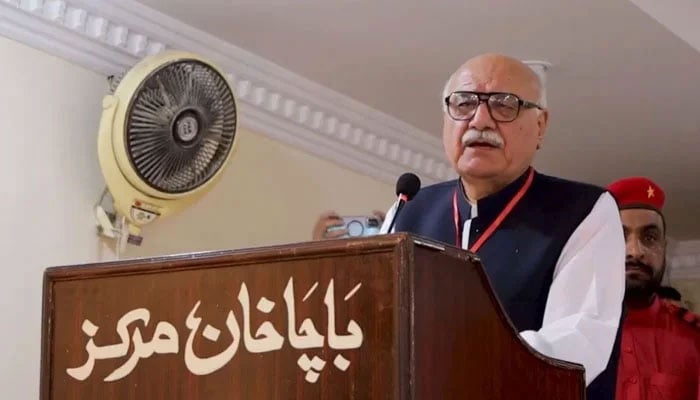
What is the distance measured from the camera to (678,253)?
4961mm

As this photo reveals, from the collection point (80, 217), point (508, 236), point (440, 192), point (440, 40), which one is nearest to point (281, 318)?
point (508, 236)

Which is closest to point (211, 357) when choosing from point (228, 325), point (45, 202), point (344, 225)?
point (228, 325)

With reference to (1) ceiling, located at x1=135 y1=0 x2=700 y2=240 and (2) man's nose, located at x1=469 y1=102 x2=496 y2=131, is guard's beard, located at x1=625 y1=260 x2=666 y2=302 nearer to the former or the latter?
(1) ceiling, located at x1=135 y1=0 x2=700 y2=240

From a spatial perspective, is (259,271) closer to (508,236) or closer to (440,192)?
(508,236)

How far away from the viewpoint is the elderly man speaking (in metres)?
1.34

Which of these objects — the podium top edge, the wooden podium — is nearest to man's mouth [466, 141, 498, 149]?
the wooden podium

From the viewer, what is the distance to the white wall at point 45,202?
2.29 meters

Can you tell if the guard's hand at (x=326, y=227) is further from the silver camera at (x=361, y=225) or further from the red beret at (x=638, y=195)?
the red beret at (x=638, y=195)

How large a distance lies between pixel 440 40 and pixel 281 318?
→ 6.14ft

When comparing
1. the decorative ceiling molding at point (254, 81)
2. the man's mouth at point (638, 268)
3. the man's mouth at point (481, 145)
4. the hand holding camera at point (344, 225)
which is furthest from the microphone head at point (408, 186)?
the man's mouth at point (638, 268)

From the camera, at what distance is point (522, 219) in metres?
1.53

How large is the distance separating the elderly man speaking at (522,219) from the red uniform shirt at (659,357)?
1.09 m

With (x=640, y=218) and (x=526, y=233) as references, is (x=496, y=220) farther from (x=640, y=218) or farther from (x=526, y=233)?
(x=640, y=218)

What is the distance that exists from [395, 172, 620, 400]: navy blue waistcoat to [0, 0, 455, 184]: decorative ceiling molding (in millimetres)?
1118
